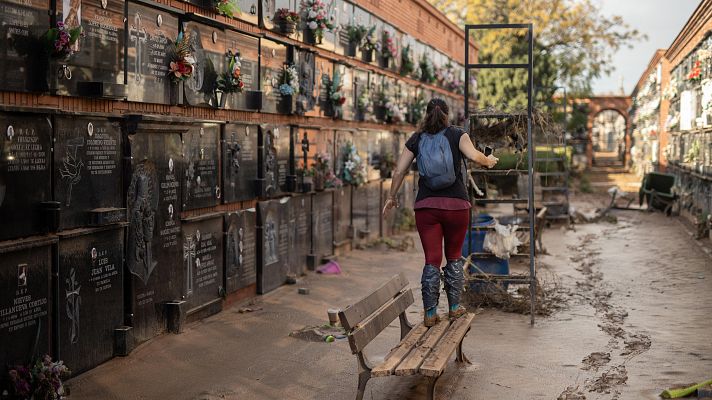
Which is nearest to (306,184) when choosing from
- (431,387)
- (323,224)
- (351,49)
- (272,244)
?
(323,224)

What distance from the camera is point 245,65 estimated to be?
10.4 metres

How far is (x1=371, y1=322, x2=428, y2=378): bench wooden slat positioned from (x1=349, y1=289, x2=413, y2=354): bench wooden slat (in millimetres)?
174

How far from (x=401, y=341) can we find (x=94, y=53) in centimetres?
324

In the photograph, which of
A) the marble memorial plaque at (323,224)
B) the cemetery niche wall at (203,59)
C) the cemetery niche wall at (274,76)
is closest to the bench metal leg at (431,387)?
the cemetery niche wall at (203,59)

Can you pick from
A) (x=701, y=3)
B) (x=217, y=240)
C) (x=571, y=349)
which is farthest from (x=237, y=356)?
(x=701, y=3)

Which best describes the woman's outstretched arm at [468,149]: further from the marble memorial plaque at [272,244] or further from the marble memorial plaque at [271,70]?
the marble memorial plaque at [271,70]

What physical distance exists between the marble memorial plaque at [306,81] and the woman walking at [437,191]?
5.15m

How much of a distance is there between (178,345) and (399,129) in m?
12.6

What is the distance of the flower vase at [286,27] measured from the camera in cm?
1154

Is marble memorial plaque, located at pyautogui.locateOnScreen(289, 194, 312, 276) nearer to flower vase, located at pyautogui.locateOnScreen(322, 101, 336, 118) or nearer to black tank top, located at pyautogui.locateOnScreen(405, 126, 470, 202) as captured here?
flower vase, located at pyautogui.locateOnScreen(322, 101, 336, 118)

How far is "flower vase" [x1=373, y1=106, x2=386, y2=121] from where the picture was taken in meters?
17.5

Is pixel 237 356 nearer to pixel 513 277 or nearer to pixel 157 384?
pixel 157 384

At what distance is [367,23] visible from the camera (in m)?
16.6

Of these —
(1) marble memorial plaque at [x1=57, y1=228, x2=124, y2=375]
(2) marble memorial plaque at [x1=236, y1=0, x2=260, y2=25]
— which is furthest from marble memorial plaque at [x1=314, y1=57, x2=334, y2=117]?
(1) marble memorial plaque at [x1=57, y1=228, x2=124, y2=375]
